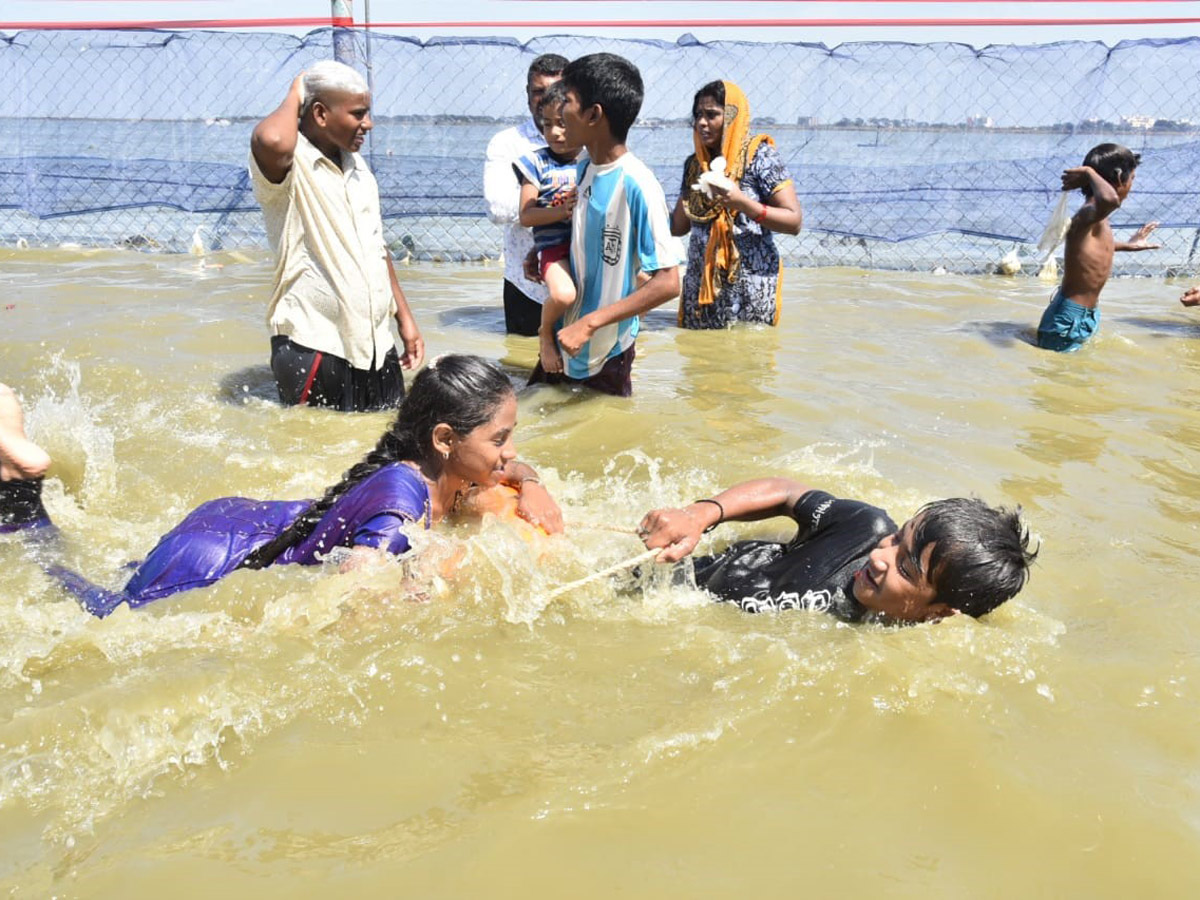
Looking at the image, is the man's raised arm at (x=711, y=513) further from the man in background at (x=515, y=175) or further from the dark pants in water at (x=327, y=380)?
the man in background at (x=515, y=175)

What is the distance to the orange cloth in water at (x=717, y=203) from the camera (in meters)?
6.81

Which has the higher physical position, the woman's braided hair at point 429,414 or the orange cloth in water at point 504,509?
the woman's braided hair at point 429,414

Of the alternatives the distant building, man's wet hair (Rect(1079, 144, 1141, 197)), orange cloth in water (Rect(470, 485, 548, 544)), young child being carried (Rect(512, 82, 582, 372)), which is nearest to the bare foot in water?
orange cloth in water (Rect(470, 485, 548, 544))

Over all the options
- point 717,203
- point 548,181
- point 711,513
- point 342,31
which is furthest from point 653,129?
point 711,513

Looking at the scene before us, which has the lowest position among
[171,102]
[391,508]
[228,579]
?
[228,579]

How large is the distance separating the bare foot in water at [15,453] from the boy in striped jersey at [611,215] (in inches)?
80.7

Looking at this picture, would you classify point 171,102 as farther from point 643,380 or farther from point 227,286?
point 643,380

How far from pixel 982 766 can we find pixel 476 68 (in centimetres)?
908

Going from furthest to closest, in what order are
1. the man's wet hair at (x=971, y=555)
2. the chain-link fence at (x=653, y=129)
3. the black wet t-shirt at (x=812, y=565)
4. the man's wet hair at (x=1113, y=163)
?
the chain-link fence at (x=653, y=129) < the man's wet hair at (x=1113, y=163) < the black wet t-shirt at (x=812, y=565) < the man's wet hair at (x=971, y=555)

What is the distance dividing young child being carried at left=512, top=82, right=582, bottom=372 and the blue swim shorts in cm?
369

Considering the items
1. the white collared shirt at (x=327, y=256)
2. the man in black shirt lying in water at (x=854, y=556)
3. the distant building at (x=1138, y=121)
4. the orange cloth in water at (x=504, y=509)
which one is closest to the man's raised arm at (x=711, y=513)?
the man in black shirt lying in water at (x=854, y=556)

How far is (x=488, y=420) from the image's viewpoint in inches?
117

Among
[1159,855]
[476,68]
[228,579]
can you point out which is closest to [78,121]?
[476,68]

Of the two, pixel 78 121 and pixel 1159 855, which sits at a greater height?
pixel 78 121
